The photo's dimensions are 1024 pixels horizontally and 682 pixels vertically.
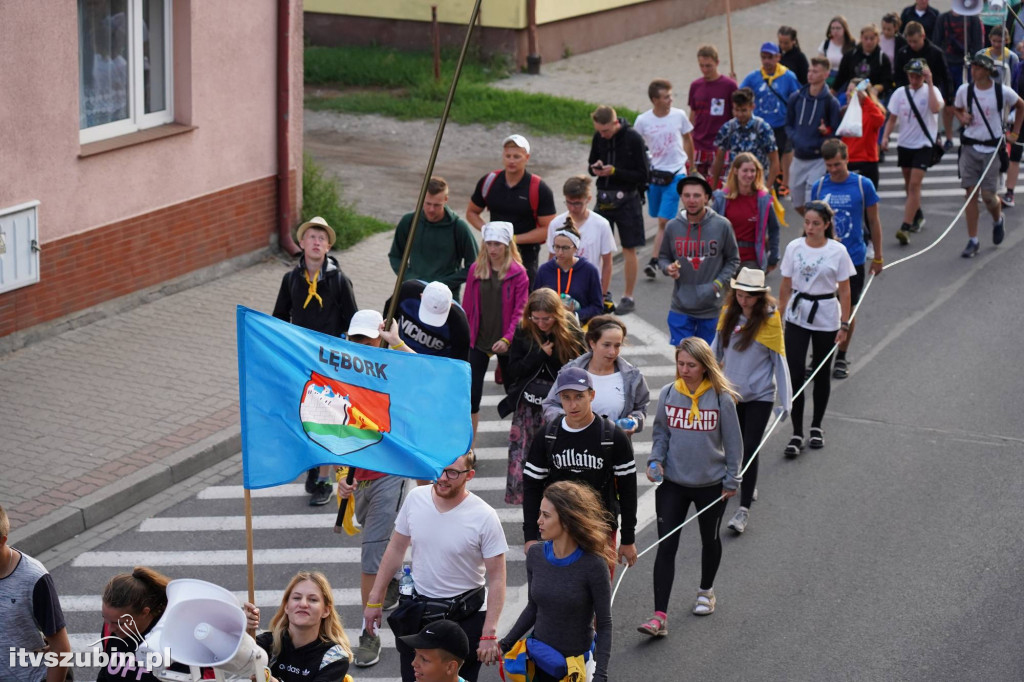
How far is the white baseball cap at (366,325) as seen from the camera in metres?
8.16

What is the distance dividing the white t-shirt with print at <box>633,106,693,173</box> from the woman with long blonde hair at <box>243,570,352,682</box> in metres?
9.71

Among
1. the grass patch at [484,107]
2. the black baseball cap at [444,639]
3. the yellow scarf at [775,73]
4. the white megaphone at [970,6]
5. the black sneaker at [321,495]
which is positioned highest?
the white megaphone at [970,6]

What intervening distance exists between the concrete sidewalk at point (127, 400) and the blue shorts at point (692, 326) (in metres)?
3.59

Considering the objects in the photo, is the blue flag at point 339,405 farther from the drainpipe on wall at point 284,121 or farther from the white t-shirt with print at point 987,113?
the white t-shirt with print at point 987,113

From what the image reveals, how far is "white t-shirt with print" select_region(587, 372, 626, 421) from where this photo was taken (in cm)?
809

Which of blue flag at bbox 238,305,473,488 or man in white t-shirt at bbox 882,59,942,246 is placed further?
man in white t-shirt at bbox 882,59,942,246

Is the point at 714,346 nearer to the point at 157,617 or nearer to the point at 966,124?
the point at 157,617

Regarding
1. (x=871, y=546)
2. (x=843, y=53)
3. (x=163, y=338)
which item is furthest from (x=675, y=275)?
(x=843, y=53)

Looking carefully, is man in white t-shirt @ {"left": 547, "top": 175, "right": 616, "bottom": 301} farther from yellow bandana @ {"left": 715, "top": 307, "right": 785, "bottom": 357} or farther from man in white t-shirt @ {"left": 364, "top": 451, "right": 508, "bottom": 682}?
man in white t-shirt @ {"left": 364, "top": 451, "right": 508, "bottom": 682}

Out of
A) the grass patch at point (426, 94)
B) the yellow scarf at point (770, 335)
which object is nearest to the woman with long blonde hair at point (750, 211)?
the yellow scarf at point (770, 335)

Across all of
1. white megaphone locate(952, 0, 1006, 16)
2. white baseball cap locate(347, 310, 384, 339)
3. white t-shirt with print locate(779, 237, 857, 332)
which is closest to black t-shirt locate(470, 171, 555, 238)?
white t-shirt with print locate(779, 237, 857, 332)

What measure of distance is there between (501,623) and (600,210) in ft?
20.9

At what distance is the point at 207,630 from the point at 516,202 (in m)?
7.51

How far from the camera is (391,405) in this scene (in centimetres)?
647
